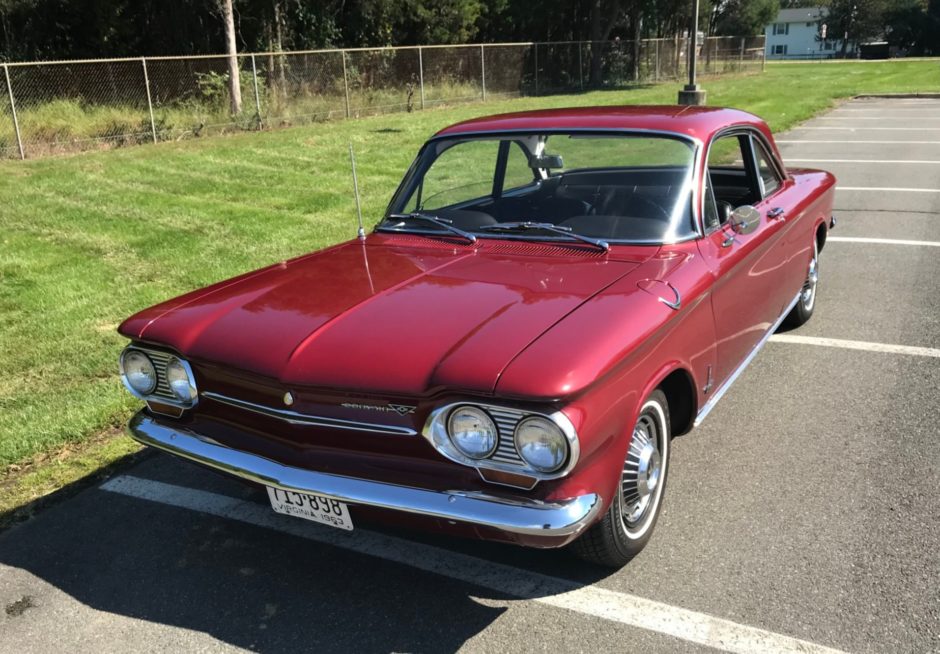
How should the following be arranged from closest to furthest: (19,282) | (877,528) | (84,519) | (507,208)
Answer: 1. (877,528)
2. (84,519)
3. (507,208)
4. (19,282)

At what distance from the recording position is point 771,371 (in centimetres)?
513

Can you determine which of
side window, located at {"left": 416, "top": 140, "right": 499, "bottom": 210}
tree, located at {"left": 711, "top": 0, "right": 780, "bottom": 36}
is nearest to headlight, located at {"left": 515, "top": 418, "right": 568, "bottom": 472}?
side window, located at {"left": 416, "top": 140, "right": 499, "bottom": 210}

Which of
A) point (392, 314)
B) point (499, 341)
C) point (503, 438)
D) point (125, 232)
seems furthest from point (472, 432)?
point (125, 232)

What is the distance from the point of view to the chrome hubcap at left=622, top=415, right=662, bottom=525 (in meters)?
3.16

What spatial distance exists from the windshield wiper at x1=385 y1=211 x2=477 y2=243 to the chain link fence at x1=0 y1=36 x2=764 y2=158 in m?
11.7

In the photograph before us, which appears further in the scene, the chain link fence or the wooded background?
the wooded background

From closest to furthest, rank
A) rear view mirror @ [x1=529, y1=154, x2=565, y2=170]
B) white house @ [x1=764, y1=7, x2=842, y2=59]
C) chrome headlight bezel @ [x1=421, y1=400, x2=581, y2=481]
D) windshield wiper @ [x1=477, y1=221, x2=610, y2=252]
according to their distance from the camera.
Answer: chrome headlight bezel @ [x1=421, y1=400, x2=581, y2=481]
windshield wiper @ [x1=477, y1=221, x2=610, y2=252]
rear view mirror @ [x1=529, y1=154, x2=565, y2=170]
white house @ [x1=764, y1=7, x2=842, y2=59]

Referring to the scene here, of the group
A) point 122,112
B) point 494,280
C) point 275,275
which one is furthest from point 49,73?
point 494,280

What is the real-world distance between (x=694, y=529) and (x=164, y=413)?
2293mm

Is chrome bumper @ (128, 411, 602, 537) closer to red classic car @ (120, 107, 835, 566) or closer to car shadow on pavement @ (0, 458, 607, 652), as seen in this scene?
red classic car @ (120, 107, 835, 566)

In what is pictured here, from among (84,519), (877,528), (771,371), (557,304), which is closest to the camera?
(557,304)

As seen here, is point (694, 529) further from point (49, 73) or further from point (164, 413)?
point (49, 73)

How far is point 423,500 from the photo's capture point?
107 inches

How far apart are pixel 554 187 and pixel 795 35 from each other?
111 m
